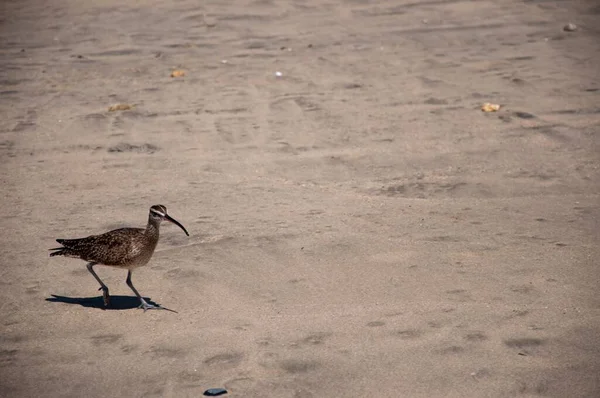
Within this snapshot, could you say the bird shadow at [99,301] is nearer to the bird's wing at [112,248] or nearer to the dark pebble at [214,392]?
the bird's wing at [112,248]

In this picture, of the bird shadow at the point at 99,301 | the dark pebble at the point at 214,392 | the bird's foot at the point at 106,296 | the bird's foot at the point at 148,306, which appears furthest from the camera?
the bird shadow at the point at 99,301

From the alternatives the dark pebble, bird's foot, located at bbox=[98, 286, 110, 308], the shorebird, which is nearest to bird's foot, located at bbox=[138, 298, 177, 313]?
the shorebird

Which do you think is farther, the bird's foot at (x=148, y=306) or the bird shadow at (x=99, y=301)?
the bird shadow at (x=99, y=301)

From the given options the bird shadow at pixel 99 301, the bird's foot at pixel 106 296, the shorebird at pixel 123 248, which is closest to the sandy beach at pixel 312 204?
the bird shadow at pixel 99 301

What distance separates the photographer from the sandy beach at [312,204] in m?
6.22

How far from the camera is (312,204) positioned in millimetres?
9602

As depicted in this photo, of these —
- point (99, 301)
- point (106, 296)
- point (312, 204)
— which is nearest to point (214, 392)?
point (106, 296)

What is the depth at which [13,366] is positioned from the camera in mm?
→ 6281

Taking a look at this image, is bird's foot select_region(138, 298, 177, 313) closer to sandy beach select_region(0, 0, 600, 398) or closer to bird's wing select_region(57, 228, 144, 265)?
sandy beach select_region(0, 0, 600, 398)

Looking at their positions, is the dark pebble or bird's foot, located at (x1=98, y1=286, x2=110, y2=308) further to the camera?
bird's foot, located at (x1=98, y1=286, x2=110, y2=308)

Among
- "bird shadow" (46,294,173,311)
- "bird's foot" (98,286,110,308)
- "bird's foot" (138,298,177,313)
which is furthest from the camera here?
"bird shadow" (46,294,173,311)

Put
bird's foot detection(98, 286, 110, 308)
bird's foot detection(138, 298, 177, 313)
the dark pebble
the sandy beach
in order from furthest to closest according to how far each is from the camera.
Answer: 1. bird's foot detection(98, 286, 110, 308)
2. bird's foot detection(138, 298, 177, 313)
3. the sandy beach
4. the dark pebble

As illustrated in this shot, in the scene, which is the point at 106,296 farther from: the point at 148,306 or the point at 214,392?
the point at 214,392

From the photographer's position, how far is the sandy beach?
20.4 feet
